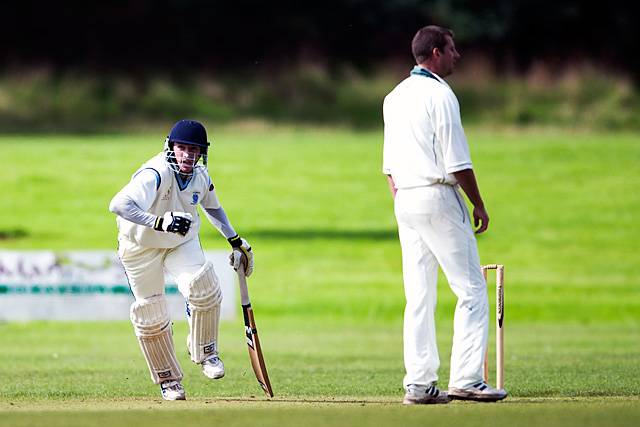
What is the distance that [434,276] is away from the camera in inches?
243

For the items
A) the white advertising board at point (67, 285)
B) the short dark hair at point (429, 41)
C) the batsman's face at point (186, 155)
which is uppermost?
the short dark hair at point (429, 41)

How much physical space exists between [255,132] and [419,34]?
21.0 meters

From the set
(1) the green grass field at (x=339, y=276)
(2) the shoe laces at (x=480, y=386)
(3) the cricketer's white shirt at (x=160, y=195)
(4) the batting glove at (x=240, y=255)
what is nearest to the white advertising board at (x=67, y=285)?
(1) the green grass field at (x=339, y=276)

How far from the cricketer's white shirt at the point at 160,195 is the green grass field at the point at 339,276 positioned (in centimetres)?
80

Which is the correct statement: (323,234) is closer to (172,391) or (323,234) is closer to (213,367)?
(213,367)

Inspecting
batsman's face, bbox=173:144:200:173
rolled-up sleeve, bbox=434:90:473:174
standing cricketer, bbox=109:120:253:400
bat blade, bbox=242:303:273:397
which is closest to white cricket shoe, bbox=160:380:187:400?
standing cricketer, bbox=109:120:253:400

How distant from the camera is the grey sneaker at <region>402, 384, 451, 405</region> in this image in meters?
6.06

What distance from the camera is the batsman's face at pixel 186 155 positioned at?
258 inches

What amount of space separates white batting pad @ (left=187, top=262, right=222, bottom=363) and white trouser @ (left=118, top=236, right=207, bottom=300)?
0.04m

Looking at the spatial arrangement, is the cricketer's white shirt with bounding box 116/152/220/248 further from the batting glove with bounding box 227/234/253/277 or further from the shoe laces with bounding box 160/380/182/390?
the shoe laces with bounding box 160/380/182/390

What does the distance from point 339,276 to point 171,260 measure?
38.9ft

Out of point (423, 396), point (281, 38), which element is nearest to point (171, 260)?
point (423, 396)

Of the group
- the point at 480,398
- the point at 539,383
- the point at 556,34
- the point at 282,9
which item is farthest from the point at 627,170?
the point at 480,398

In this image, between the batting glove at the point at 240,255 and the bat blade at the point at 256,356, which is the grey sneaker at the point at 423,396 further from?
the batting glove at the point at 240,255
